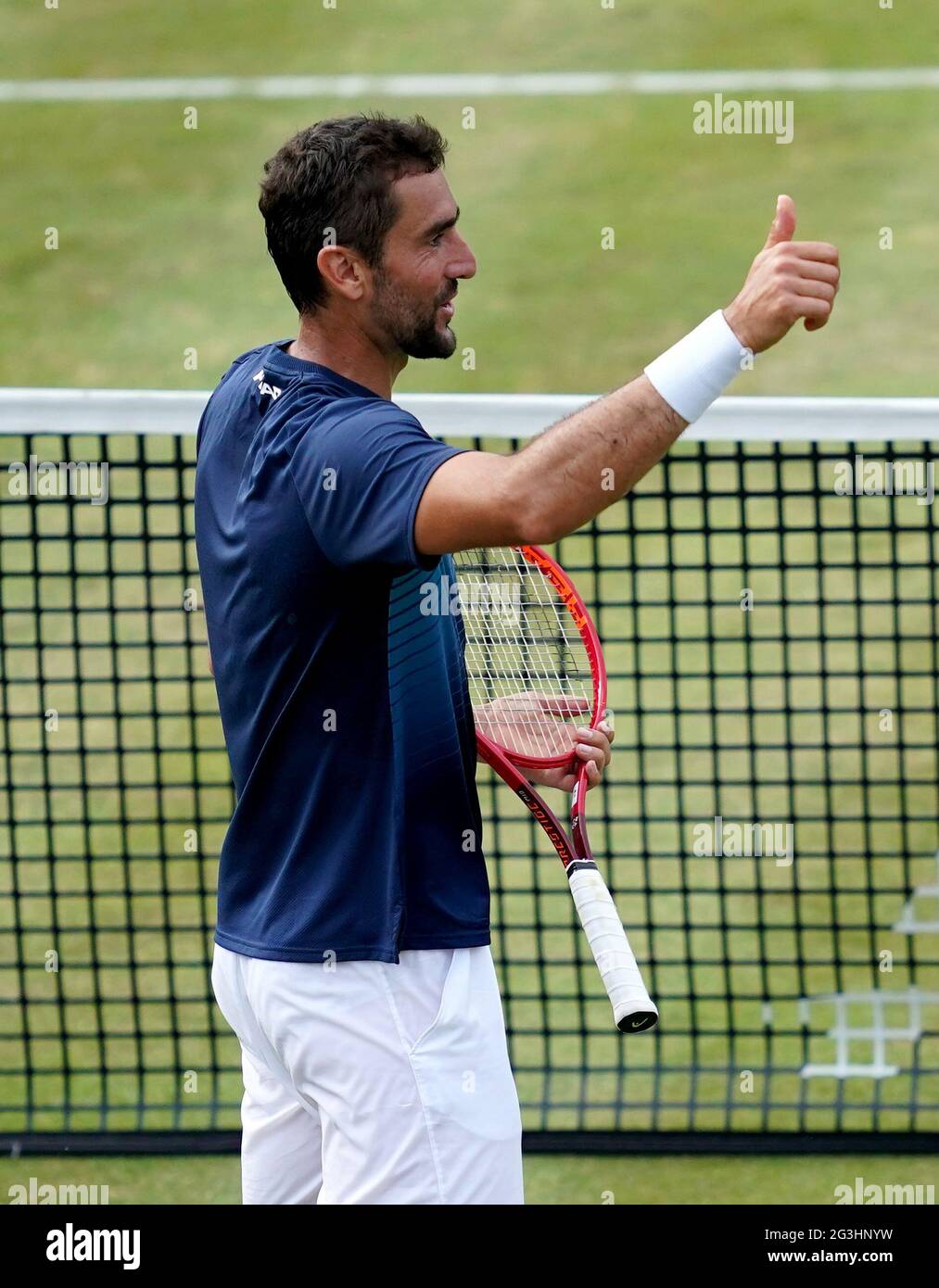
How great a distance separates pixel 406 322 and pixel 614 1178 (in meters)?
2.67

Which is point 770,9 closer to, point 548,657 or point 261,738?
point 548,657

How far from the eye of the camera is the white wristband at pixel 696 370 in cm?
303

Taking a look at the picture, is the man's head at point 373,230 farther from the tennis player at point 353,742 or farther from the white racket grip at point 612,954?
the white racket grip at point 612,954

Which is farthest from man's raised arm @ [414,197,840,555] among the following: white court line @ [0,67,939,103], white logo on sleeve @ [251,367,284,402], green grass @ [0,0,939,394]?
white court line @ [0,67,939,103]

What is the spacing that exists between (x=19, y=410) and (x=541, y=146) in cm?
791

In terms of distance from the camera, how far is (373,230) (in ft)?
11.4

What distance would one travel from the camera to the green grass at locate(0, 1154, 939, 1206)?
5121mm

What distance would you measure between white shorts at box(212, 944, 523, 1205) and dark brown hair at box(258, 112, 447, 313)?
1205 millimetres

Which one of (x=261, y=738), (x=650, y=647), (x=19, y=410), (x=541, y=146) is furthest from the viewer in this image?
(x=541, y=146)

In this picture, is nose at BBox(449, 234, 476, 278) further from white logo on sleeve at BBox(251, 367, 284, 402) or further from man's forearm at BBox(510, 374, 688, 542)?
man's forearm at BBox(510, 374, 688, 542)

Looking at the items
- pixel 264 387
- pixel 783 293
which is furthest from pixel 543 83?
pixel 783 293

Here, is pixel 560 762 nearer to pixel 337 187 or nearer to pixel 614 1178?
pixel 337 187
